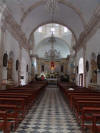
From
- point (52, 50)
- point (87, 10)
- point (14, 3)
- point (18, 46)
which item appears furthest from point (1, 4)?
point (52, 50)

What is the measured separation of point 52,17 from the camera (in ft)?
49.5

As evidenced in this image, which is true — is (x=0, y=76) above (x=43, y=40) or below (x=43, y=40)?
below

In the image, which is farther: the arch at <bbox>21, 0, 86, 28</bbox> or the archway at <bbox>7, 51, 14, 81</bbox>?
the arch at <bbox>21, 0, 86, 28</bbox>

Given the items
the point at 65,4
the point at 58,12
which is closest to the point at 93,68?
the point at 65,4

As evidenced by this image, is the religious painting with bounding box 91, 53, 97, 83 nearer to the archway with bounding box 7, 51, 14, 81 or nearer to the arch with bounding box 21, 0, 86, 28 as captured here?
the arch with bounding box 21, 0, 86, 28

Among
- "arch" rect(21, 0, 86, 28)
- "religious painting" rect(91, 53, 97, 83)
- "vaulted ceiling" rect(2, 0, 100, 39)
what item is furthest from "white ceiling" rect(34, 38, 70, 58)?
"religious painting" rect(91, 53, 97, 83)

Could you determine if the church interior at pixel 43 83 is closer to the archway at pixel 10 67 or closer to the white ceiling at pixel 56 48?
the archway at pixel 10 67

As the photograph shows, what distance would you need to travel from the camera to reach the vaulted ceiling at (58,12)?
10453 mm

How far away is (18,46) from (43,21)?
512 cm

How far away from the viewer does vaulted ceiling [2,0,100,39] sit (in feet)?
34.3

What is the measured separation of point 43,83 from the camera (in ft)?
48.7

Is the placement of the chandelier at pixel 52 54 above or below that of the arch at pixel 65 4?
below

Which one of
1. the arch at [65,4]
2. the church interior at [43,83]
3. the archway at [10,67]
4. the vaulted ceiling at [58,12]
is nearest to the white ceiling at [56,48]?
the church interior at [43,83]

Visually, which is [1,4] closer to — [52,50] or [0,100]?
[0,100]
